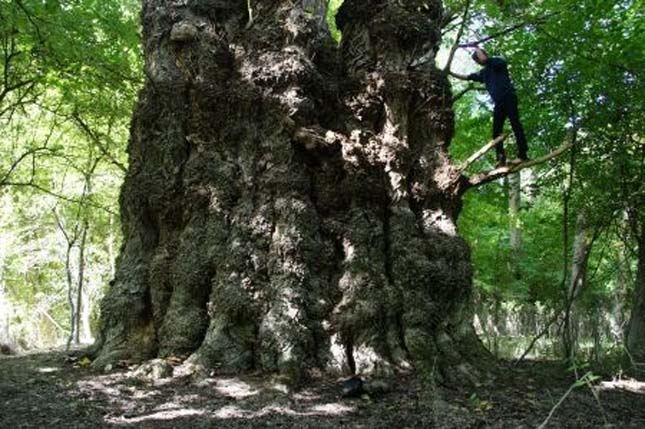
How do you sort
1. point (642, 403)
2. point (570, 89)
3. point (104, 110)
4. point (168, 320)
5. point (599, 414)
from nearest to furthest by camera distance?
point (599, 414)
point (642, 403)
point (168, 320)
point (570, 89)
point (104, 110)

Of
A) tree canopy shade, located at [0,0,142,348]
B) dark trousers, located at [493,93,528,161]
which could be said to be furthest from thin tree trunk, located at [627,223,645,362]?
tree canopy shade, located at [0,0,142,348]

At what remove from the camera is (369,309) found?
5.30 m

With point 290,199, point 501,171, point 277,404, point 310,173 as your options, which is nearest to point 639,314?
point 501,171

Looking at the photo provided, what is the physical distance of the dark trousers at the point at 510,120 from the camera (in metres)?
6.57

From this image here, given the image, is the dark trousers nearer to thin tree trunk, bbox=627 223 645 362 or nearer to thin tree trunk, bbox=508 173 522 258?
thin tree trunk, bbox=627 223 645 362

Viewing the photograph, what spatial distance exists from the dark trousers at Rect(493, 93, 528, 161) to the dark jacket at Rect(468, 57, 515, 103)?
2.7 inches

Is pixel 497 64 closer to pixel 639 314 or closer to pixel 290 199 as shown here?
pixel 290 199

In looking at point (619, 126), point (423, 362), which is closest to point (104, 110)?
point (423, 362)

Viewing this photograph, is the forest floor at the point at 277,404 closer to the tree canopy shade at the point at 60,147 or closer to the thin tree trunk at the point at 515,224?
the tree canopy shade at the point at 60,147

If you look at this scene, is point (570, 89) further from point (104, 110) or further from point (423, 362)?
point (104, 110)

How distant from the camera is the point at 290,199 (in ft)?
18.5

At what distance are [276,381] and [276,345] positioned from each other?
39 centimetres

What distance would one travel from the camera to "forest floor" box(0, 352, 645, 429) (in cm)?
402

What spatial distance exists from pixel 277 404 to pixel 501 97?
460 centimetres
